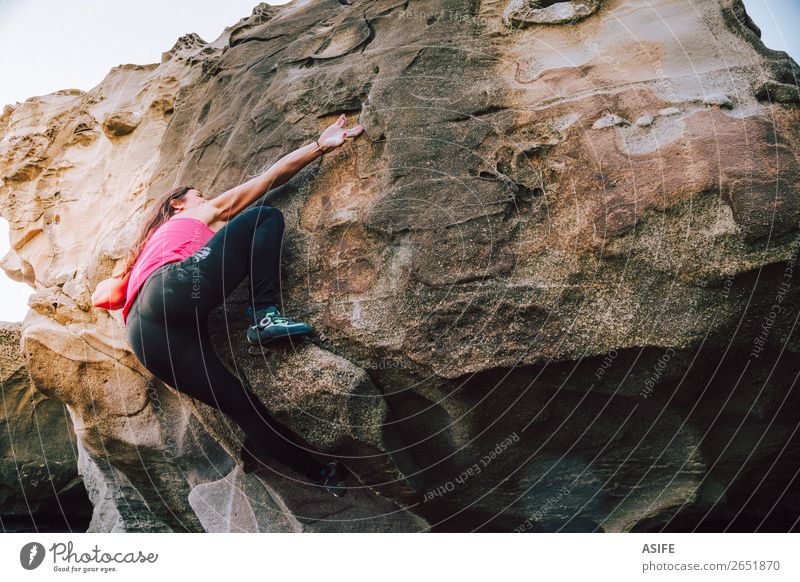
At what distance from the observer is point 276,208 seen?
3471 millimetres

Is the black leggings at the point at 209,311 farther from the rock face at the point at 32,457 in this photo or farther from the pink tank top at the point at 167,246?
the rock face at the point at 32,457

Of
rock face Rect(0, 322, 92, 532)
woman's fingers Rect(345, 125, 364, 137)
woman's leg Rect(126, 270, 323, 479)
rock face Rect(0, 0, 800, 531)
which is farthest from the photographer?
rock face Rect(0, 322, 92, 532)

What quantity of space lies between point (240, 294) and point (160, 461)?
6.01ft

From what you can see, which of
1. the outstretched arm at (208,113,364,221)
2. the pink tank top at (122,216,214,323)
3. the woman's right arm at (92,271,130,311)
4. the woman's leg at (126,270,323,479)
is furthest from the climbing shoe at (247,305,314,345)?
the woman's right arm at (92,271,130,311)

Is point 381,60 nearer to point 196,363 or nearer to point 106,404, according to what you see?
point 196,363

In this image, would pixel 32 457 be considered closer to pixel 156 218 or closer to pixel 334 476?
pixel 156 218

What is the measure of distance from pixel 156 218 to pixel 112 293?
18.1 inches

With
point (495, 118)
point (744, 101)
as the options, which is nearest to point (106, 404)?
point (495, 118)

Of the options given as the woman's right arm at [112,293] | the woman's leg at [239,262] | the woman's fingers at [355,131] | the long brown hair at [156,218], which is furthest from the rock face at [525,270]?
the woman's right arm at [112,293]

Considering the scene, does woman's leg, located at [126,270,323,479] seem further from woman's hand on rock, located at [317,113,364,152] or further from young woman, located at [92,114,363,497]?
woman's hand on rock, located at [317,113,364,152]

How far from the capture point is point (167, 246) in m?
3.40

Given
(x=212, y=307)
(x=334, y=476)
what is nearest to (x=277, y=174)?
(x=212, y=307)

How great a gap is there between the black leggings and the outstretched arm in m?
0.24

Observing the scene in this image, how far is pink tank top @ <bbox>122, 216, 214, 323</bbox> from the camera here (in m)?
3.36
